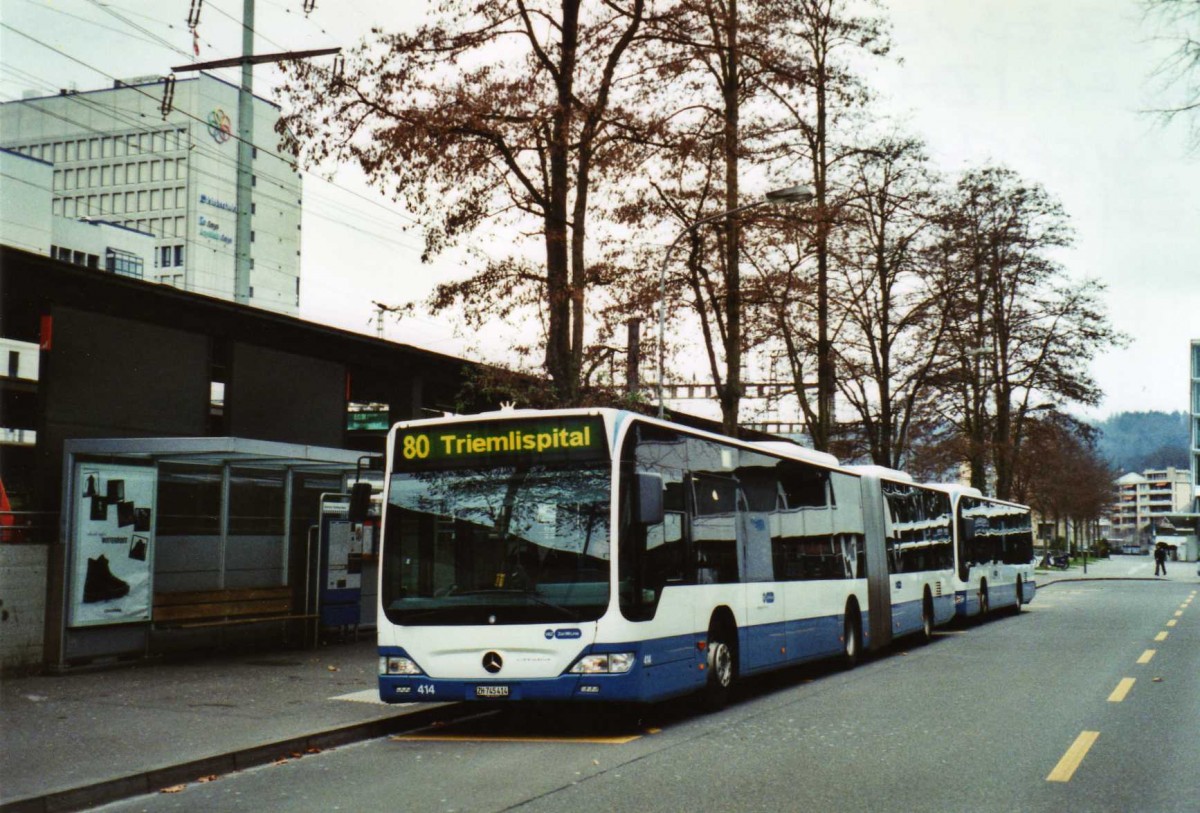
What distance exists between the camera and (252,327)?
69.8 feet

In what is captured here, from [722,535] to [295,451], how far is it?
6.12 m

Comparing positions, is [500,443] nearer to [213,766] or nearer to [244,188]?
[213,766]

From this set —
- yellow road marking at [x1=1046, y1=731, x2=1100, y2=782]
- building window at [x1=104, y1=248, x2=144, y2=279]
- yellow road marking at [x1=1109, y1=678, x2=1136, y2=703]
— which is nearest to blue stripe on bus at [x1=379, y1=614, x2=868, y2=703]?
yellow road marking at [x1=1046, y1=731, x2=1100, y2=782]

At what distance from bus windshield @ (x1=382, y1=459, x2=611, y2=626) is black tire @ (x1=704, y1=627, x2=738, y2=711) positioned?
250cm

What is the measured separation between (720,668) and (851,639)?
5678 millimetres

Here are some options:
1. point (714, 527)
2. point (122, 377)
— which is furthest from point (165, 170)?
point (714, 527)

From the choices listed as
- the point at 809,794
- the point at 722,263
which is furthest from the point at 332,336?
the point at 809,794

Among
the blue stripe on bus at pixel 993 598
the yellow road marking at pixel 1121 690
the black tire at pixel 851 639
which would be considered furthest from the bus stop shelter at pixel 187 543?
the blue stripe on bus at pixel 993 598

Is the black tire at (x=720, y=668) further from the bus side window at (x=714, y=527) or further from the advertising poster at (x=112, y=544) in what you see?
the advertising poster at (x=112, y=544)

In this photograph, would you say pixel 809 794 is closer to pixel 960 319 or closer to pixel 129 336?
pixel 129 336

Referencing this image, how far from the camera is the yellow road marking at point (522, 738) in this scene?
37.5 feet

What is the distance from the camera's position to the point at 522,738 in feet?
38.7

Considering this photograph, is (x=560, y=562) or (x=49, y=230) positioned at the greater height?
(x=49, y=230)

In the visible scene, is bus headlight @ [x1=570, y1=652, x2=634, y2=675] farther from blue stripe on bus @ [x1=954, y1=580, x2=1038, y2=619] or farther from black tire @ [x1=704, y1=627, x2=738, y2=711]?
blue stripe on bus @ [x1=954, y1=580, x2=1038, y2=619]
